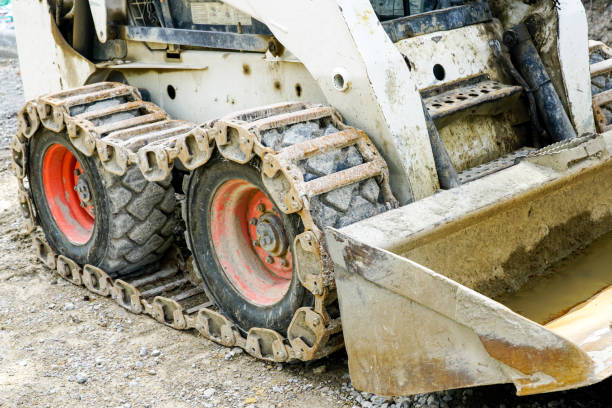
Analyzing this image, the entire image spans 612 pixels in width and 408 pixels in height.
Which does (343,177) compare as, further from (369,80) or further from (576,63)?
(576,63)

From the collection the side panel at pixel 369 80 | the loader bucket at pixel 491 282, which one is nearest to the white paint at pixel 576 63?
the loader bucket at pixel 491 282

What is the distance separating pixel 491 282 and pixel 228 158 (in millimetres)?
1191

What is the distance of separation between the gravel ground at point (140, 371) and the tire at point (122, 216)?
26 cm

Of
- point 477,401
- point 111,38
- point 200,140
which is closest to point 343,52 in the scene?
point 200,140

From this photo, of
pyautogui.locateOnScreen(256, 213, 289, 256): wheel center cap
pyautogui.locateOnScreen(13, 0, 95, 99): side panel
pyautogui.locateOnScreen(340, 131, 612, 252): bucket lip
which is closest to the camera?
pyautogui.locateOnScreen(340, 131, 612, 252): bucket lip

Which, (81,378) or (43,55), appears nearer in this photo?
(81,378)

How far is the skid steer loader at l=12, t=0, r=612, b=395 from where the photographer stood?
2750mm

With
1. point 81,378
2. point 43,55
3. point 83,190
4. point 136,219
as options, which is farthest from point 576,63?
point 43,55

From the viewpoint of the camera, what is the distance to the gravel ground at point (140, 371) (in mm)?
3145

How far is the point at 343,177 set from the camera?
3145mm

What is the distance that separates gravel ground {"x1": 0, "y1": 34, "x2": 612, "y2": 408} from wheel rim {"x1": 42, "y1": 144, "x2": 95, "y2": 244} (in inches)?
14.4

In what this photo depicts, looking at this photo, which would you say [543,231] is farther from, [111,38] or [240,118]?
[111,38]

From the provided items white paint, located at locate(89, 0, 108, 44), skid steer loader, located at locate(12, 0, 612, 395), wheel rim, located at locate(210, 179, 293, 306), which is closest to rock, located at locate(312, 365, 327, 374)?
skid steer loader, located at locate(12, 0, 612, 395)

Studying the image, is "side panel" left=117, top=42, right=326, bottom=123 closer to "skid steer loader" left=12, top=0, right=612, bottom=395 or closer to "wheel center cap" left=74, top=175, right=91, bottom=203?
"skid steer loader" left=12, top=0, right=612, bottom=395
